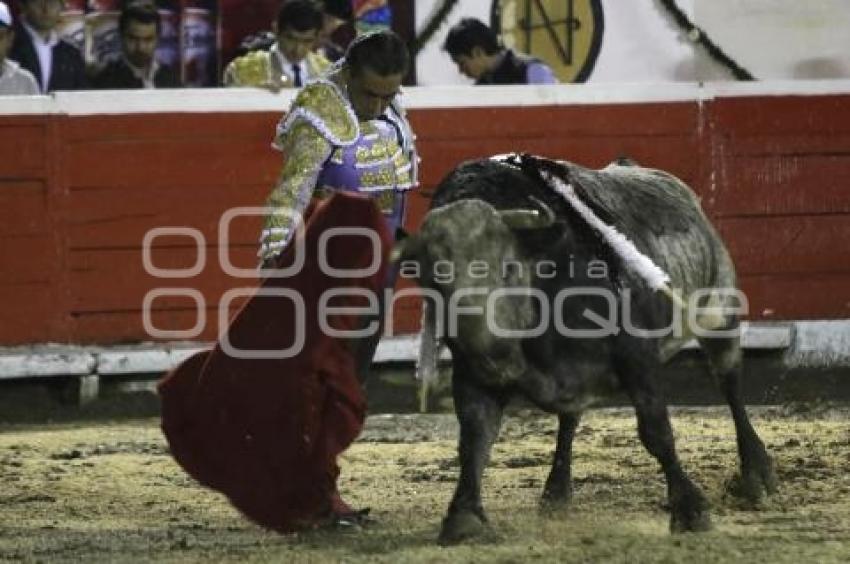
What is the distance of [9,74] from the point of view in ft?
27.8

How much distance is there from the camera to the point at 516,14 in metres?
11.5

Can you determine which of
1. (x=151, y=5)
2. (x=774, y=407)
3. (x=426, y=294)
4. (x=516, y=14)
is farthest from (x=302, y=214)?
(x=516, y=14)

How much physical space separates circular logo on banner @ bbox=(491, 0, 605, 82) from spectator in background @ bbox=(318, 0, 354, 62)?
0.99m

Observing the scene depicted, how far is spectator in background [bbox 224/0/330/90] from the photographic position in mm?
8219

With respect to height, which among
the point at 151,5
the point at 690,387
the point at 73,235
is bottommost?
the point at 690,387

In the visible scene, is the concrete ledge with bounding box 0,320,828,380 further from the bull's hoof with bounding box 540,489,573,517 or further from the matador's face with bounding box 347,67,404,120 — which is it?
the matador's face with bounding box 347,67,404,120

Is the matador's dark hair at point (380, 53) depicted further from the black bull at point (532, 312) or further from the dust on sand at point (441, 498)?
the dust on sand at point (441, 498)

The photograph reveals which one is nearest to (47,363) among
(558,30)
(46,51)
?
(46,51)

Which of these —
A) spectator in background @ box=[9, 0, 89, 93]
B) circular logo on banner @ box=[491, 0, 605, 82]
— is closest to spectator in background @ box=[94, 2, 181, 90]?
spectator in background @ box=[9, 0, 89, 93]

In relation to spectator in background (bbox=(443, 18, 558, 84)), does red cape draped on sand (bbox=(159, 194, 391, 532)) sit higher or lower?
lower

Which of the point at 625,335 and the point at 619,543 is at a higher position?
the point at 625,335

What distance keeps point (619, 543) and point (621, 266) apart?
671 mm

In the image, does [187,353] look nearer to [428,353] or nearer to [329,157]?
[329,157]

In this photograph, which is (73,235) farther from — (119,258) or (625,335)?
(625,335)
